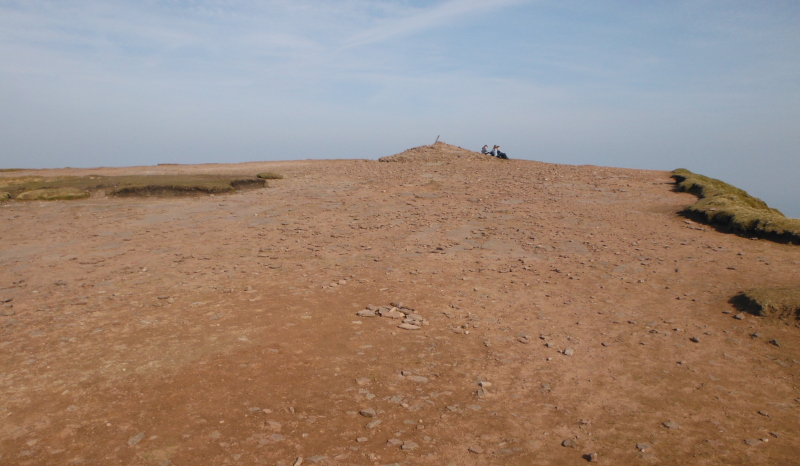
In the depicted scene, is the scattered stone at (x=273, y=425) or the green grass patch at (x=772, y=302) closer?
the scattered stone at (x=273, y=425)

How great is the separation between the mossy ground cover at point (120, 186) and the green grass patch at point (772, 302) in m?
12.7

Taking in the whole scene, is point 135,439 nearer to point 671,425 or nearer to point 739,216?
point 671,425

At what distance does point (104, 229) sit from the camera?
10375 mm

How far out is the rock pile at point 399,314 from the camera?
5836 millimetres

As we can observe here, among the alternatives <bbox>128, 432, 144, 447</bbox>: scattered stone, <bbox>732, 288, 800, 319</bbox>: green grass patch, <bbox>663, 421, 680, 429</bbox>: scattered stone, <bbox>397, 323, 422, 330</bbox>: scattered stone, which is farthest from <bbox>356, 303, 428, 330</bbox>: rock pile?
<bbox>732, 288, 800, 319</bbox>: green grass patch

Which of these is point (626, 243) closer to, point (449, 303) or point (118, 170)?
point (449, 303)

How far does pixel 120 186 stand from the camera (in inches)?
576

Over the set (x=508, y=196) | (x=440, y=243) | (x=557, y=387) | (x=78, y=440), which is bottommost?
(x=78, y=440)

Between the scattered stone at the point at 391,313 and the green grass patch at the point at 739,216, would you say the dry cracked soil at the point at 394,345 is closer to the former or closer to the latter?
the scattered stone at the point at 391,313

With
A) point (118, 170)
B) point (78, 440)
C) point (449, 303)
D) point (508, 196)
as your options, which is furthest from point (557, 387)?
point (118, 170)

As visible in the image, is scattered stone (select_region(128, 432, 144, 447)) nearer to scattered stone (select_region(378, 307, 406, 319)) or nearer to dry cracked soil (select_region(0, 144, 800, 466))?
dry cracked soil (select_region(0, 144, 800, 466))

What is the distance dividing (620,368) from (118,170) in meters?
20.4

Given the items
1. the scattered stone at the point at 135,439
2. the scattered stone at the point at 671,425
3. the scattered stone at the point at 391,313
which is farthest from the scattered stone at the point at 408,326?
the scattered stone at the point at 135,439

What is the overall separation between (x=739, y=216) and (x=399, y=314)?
7572mm
